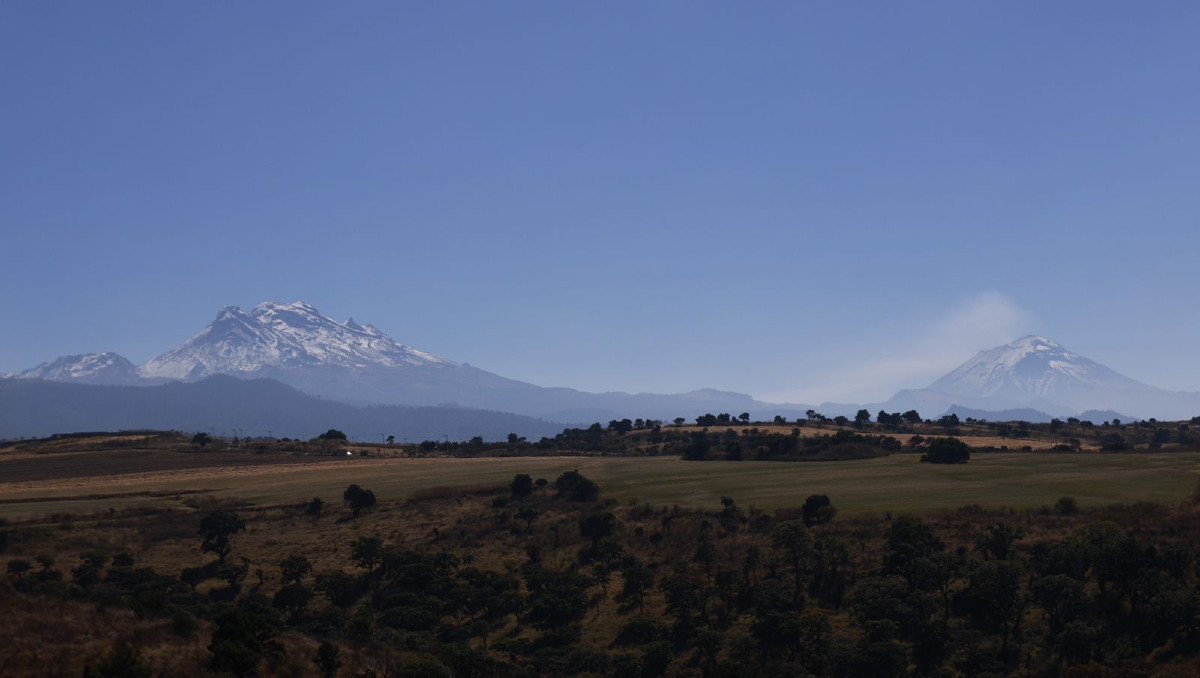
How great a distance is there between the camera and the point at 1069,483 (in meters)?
79.8

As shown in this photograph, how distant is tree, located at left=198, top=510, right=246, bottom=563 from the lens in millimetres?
71312

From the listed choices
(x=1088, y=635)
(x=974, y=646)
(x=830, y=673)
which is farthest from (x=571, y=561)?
(x=1088, y=635)

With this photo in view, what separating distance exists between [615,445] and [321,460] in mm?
60789

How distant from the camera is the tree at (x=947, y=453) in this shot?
355 ft

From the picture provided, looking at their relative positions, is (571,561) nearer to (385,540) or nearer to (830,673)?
(385,540)

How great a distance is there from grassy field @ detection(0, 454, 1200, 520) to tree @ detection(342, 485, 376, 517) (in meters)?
6.39

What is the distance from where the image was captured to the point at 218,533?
72.7 metres

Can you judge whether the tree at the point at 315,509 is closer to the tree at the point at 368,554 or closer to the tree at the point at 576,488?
the tree at the point at 368,554

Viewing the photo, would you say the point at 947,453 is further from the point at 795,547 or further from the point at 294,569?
the point at 294,569

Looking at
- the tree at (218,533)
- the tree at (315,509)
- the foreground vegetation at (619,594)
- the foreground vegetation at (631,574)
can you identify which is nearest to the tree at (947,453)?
the foreground vegetation at (631,574)

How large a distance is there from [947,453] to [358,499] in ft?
256

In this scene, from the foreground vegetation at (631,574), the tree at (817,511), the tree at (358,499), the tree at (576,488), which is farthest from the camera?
the tree at (576,488)

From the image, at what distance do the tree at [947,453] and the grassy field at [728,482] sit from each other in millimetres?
1844

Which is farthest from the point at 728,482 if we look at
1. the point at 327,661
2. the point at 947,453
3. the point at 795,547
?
the point at 327,661
